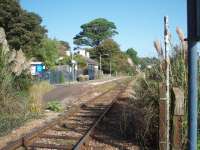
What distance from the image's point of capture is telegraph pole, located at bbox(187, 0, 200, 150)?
3236 mm

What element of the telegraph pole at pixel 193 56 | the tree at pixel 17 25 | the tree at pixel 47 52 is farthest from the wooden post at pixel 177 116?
the tree at pixel 47 52

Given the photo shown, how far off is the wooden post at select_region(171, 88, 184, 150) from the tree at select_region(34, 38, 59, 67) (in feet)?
137

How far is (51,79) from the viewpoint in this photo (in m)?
41.4

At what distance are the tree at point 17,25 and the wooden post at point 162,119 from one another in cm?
3626

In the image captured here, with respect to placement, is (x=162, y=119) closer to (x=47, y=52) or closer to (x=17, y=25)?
(x=17, y=25)

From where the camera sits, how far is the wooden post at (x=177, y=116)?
512 centimetres

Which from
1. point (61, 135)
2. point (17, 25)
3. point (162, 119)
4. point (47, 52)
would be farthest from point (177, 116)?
point (47, 52)

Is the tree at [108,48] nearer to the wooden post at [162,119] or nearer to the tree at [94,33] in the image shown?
the tree at [94,33]

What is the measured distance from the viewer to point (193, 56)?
338cm

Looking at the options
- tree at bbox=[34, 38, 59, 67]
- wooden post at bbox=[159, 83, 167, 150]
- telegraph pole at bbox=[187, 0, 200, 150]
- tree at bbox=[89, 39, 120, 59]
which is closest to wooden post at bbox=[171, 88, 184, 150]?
wooden post at bbox=[159, 83, 167, 150]

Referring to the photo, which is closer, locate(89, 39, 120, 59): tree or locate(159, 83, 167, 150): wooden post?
locate(159, 83, 167, 150): wooden post

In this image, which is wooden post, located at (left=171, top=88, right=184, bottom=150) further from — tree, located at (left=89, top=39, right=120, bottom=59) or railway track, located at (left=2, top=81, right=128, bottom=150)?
tree, located at (left=89, top=39, right=120, bottom=59)

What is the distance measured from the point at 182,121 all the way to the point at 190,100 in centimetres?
214

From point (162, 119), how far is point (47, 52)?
4663cm
